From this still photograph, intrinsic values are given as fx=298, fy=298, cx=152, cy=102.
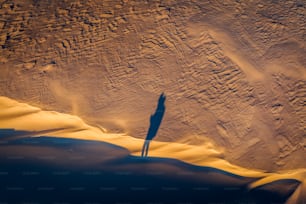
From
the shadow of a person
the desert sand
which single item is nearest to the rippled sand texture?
the desert sand

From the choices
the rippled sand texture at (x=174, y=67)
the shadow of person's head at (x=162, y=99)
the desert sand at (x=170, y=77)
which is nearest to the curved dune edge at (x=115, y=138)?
the desert sand at (x=170, y=77)

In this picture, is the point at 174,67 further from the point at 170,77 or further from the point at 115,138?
the point at 115,138

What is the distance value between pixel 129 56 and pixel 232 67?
2.74 meters

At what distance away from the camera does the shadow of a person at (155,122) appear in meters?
6.88


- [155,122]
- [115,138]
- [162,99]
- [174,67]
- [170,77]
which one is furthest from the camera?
[174,67]

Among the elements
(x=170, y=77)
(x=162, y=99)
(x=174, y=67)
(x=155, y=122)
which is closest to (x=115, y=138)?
(x=155, y=122)

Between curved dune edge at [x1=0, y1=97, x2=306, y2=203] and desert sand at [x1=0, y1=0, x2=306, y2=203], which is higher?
desert sand at [x1=0, y1=0, x2=306, y2=203]

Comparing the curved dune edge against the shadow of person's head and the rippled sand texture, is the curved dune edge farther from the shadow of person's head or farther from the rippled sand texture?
the shadow of person's head

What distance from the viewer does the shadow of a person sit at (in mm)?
6875

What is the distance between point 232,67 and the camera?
785cm

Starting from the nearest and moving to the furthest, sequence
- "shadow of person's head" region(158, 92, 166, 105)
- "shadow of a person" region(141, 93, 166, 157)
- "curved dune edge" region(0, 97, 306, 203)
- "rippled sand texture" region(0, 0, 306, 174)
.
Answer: "curved dune edge" region(0, 97, 306, 203), "shadow of a person" region(141, 93, 166, 157), "rippled sand texture" region(0, 0, 306, 174), "shadow of person's head" region(158, 92, 166, 105)

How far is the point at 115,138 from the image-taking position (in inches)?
275

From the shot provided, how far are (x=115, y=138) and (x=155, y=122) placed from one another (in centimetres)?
102

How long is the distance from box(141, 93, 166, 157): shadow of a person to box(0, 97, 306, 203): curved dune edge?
104 mm
